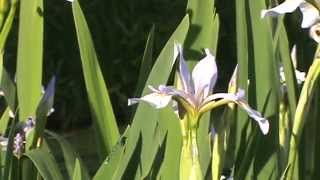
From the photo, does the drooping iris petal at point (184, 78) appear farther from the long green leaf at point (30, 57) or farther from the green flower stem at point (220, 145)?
the long green leaf at point (30, 57)

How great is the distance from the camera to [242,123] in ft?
4.29

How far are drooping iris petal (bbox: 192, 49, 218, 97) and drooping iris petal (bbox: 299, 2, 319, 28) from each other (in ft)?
0.44

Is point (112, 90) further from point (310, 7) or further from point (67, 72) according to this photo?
point (310, 7)

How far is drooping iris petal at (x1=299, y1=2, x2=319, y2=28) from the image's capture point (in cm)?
112

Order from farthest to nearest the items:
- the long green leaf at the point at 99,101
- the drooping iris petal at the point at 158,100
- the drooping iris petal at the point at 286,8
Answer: the long green leaf at the point at 99,101, the drooping iris petal at the point at 286,8, the drooping iris petal at the point at 158,100

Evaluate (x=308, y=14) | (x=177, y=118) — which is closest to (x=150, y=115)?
(x=177, y=118)

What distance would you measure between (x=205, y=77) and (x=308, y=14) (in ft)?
0.55

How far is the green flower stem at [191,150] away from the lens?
102 cm

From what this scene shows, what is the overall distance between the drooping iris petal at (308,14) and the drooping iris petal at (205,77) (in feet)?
0.44

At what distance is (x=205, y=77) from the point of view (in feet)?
3.53

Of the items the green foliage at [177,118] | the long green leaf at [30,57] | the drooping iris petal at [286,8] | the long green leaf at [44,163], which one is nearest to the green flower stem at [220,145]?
the green foliage at [177,118]

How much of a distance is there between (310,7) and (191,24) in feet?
0.82

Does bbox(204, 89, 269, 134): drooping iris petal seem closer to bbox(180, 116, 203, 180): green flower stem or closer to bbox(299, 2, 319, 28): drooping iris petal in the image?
bbox(180, 116, 203, 180): green flower stem

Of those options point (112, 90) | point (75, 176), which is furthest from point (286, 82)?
point (112, 90)
